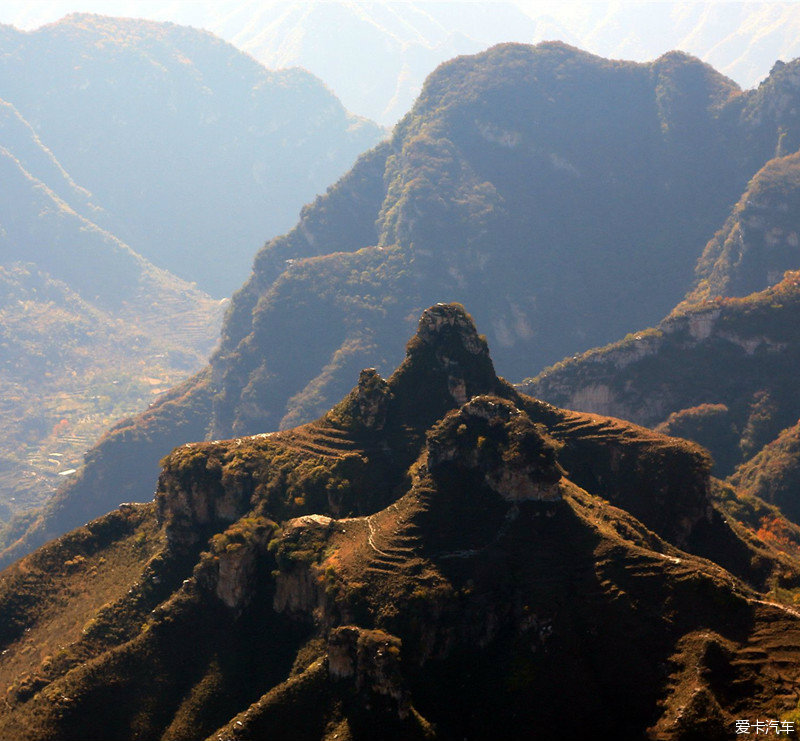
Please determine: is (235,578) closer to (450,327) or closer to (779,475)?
(450,327)

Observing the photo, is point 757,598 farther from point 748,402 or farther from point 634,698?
point 748,402

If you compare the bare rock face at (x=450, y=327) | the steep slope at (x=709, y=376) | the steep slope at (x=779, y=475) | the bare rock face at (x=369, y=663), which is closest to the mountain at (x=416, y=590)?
the bare rock face at (x=369, y=663)

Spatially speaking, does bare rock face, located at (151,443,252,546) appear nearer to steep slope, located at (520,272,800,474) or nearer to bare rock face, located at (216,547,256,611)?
bare rock face, located at (216,547,256,611)

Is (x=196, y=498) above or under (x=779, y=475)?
under

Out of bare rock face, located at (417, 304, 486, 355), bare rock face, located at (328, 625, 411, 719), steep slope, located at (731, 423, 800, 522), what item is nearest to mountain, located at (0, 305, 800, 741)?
bare rock face, located at (328, 625, 411, 719)

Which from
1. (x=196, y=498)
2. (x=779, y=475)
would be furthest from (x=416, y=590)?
(x=779, y=475)
